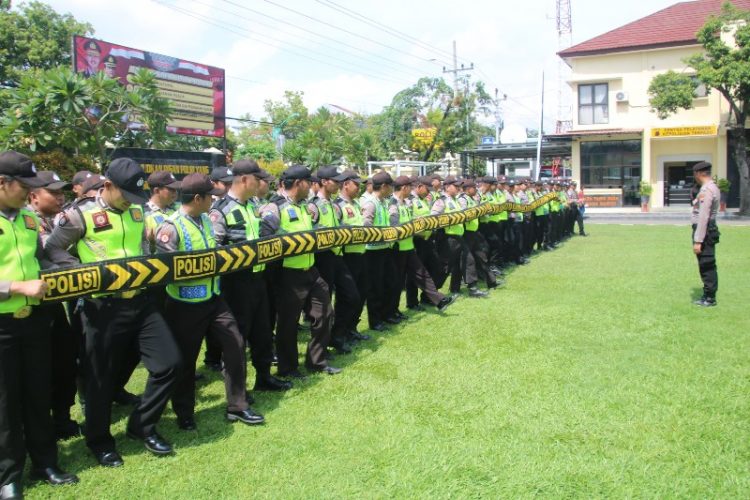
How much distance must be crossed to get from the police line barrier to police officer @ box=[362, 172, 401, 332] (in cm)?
56

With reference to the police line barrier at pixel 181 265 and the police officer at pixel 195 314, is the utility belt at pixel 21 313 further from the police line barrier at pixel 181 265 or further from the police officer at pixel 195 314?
the police officer at pixel 195 314

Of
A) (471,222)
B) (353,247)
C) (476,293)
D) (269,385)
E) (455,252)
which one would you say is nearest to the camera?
(269,385)

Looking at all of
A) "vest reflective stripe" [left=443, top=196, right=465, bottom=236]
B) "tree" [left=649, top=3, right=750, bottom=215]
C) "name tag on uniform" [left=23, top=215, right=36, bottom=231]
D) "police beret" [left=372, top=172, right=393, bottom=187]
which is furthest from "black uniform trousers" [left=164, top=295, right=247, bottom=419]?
"tree" [left=649, top=3, right=750, bottom=215]

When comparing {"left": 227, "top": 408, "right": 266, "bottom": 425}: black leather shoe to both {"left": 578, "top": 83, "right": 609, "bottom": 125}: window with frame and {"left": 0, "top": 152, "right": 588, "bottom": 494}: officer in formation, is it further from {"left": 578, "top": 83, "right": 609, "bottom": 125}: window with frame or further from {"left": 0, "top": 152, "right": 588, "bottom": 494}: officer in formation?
{"left": 578, "top": 83, "right": 609, "bottom": 125}: window with frame

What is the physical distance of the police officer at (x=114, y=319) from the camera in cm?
405

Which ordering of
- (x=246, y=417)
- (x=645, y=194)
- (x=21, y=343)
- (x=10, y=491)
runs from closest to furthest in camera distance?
(x=10, y=491)
(x=21, y=343)
(x=246, y=417)
(x=645, y=194)

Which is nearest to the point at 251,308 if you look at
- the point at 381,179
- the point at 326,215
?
the point at 326,215

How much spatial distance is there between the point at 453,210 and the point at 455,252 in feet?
2.32

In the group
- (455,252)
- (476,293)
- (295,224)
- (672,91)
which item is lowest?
(476,293)

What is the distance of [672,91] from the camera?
86.2 ft

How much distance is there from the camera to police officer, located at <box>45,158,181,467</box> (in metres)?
4.05

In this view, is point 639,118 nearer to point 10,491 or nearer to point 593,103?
point 593,103

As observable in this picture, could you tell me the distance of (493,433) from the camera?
14.2ft

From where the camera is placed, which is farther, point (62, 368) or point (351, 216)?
point (351, 216)
